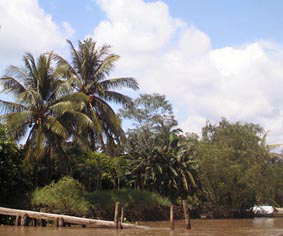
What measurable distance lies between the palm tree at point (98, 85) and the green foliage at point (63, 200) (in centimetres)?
555

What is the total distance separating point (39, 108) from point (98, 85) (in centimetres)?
585

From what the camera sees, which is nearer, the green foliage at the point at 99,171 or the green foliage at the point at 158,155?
the green foliage at the point at 99,171

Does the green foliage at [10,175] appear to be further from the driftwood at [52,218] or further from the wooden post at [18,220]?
the driftwood at [52,218]

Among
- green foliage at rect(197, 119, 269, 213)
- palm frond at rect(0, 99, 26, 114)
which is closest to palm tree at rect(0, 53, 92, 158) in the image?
palm frond at rect(0, 99, 26, 114)

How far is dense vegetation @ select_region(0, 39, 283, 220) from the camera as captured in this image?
24250 millimetres

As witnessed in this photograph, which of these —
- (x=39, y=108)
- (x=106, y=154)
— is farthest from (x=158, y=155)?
(x=39, y=108)

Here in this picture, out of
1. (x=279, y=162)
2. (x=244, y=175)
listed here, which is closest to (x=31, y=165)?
(x=244, y=175)

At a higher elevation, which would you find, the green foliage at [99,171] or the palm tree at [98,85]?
the palm tree at [98,85]

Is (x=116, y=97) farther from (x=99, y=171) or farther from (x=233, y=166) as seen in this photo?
(x=233, y=166)

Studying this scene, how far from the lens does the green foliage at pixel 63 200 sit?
905 inches

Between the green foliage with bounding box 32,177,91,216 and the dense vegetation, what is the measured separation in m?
0.05

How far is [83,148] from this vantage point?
25641mm

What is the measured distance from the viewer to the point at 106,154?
1186 inches

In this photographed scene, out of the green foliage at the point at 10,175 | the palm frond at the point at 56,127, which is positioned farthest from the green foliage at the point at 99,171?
the palm frond at the point at 56,127
